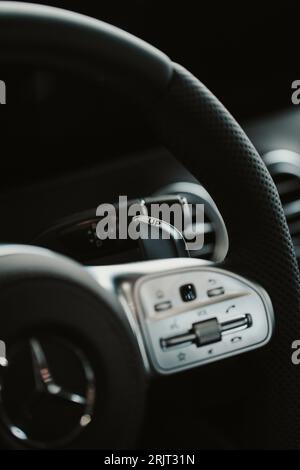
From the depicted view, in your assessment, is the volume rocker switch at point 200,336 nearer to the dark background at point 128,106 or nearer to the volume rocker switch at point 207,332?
the volume rocker switch at point 207,332

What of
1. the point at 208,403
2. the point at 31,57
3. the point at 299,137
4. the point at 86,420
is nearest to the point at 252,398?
the point at 208,403

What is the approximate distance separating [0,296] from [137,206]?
0.45 m

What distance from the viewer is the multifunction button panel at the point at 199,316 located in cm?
80

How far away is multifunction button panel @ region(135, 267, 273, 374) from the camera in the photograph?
0.80 meters

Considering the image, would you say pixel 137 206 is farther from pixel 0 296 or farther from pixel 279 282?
pixel 0 296

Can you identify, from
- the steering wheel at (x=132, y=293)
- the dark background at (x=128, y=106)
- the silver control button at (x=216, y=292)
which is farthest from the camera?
the dark background at (x=128, y=106)

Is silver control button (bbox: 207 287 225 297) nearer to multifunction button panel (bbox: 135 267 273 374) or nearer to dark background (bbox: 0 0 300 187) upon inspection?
multifunction button panel (bbox: 135 267 273 374)

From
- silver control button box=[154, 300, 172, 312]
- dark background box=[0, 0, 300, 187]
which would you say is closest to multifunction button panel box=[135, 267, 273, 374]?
silver control button box=[154, 300, 172, 312]

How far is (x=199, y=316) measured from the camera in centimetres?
82

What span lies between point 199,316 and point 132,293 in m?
0.07

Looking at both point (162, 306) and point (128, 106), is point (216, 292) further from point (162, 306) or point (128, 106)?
point (128, 106)

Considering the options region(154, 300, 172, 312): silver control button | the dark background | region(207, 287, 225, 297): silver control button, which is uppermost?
the dark background

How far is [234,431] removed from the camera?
0.97 meters

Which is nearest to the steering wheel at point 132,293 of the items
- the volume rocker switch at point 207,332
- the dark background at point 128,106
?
the volume rocker switch at point 207,332
